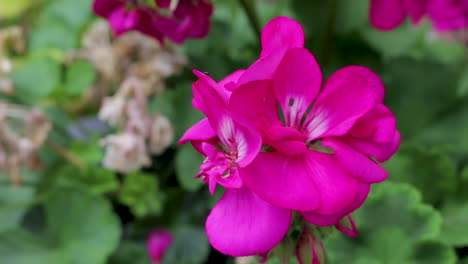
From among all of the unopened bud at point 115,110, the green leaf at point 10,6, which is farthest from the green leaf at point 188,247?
the green leaf at point 10,6

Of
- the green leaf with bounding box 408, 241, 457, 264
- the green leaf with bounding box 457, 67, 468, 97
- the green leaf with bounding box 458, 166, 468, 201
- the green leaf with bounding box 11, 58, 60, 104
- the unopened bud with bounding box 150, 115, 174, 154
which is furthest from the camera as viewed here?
the green leaf with bounding box 11, 58, 60, 104

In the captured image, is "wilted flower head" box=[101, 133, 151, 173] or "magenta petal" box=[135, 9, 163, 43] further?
"wilted flower head" box=[101, 133, 151, 173]

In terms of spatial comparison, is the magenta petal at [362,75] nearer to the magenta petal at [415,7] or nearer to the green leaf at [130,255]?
the magenta petal at [415,7]

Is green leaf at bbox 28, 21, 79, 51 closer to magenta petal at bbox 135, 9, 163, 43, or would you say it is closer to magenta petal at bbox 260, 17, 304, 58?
magenta petal at bbox 135, 9, 163, 43

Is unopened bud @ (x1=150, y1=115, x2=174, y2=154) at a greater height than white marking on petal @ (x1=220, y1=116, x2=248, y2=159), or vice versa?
white marking on petal @ (x1=220, y1=116, x2=248, y2=159)

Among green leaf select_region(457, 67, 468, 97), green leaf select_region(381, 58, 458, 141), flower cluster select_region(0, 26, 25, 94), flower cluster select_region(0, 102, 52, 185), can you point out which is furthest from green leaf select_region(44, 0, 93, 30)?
green leaf select_region(457, 67, 468, 97)

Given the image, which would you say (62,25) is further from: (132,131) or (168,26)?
(168,26)
